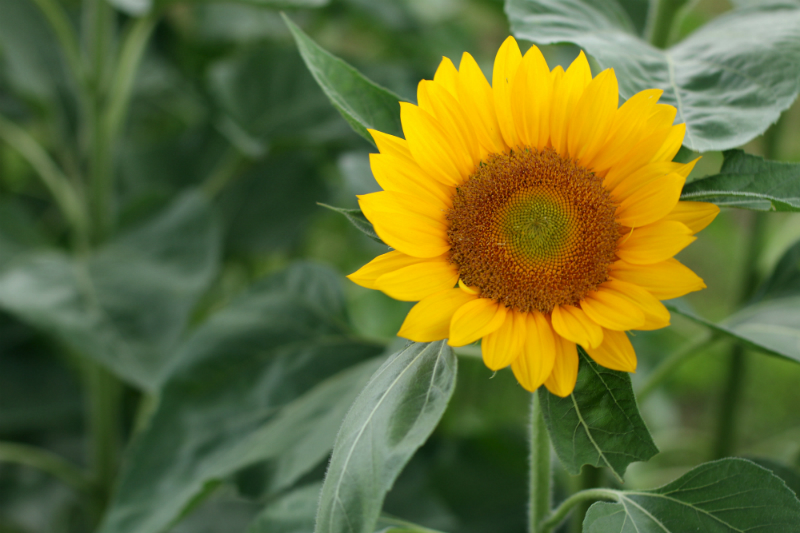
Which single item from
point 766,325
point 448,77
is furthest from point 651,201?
point 766,325

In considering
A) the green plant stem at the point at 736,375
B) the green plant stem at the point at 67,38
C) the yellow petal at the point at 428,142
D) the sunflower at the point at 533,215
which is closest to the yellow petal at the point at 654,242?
the sunflower at the point at 533,215

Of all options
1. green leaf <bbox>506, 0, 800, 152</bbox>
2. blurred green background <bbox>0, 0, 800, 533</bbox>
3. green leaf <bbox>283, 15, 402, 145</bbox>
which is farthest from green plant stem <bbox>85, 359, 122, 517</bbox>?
green leaf <bbox>506, 0, 800, 152</bbox>

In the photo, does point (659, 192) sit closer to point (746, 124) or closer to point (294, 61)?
point (746, 124)

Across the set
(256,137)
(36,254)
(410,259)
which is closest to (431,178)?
(410,259)

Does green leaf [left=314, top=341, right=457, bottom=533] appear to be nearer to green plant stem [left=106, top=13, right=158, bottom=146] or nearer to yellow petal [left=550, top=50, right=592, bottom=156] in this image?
yellow petal [left=550, top=50, right=592, bottom=156]

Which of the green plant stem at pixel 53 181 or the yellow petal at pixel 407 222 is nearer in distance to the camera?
the yellow petal at pixel 407 222

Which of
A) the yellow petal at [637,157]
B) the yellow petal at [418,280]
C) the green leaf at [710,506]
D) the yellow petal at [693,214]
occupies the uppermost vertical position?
the yellow petal at [637,157]

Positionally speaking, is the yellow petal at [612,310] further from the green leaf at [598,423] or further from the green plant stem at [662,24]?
the green plant stem at [662,24]
